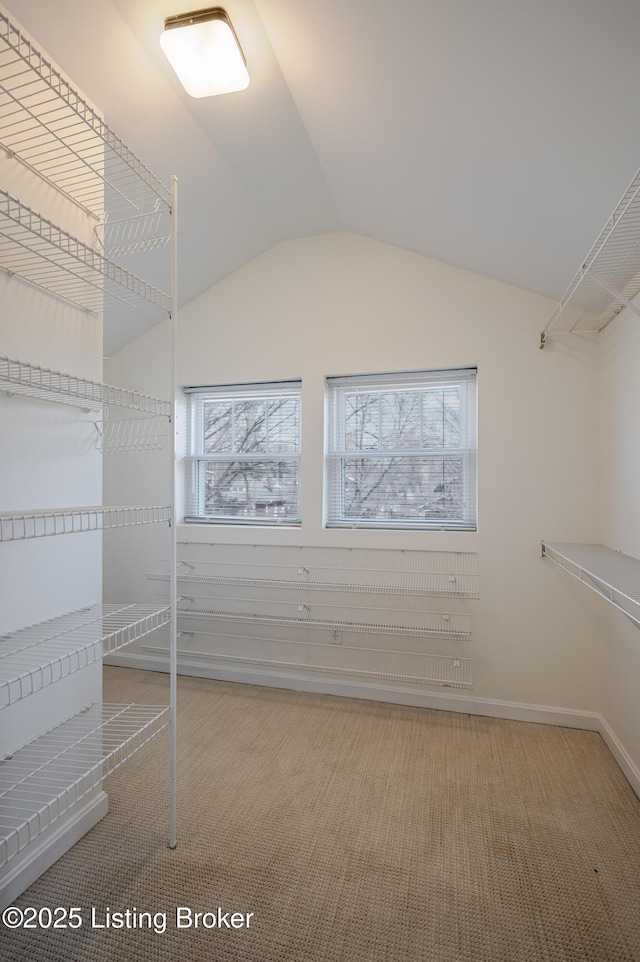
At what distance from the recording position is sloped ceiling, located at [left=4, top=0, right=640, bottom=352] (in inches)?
49.9

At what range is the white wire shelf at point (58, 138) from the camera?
1.41 m

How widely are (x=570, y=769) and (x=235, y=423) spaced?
2.62m

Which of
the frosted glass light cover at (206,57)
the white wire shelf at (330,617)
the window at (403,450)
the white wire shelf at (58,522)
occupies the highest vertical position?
the frosted glass light cover at (206,57)

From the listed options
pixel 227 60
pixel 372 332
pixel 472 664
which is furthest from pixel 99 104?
pixel 472 664

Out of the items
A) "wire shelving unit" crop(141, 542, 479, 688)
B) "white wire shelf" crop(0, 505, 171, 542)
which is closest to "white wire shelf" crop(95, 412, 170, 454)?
"wire shelving unit" crop(141, 542, 479, 688)

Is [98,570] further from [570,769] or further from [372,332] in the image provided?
[570,769]

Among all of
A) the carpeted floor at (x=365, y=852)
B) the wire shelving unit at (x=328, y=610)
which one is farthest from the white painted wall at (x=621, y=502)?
the wire shelving unit at (x=328, y=610)

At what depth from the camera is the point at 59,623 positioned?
161 centimetres

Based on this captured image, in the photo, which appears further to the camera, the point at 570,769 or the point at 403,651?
the point at 403,651

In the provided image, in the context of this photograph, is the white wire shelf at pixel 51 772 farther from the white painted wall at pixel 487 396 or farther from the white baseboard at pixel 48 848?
the white painted wall at pixel 487 396

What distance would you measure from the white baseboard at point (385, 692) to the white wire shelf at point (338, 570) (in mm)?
554

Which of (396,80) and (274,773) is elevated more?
(396,80)

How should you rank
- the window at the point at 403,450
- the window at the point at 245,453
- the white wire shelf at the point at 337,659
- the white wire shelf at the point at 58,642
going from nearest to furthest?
the white wire shelf at the point at 58,642, the white wire shelf at the point at 337,659, the window at the point at 403,450, the window at the point at 245,453

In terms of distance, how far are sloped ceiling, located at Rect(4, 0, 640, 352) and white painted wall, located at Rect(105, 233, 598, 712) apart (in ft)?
0.96
